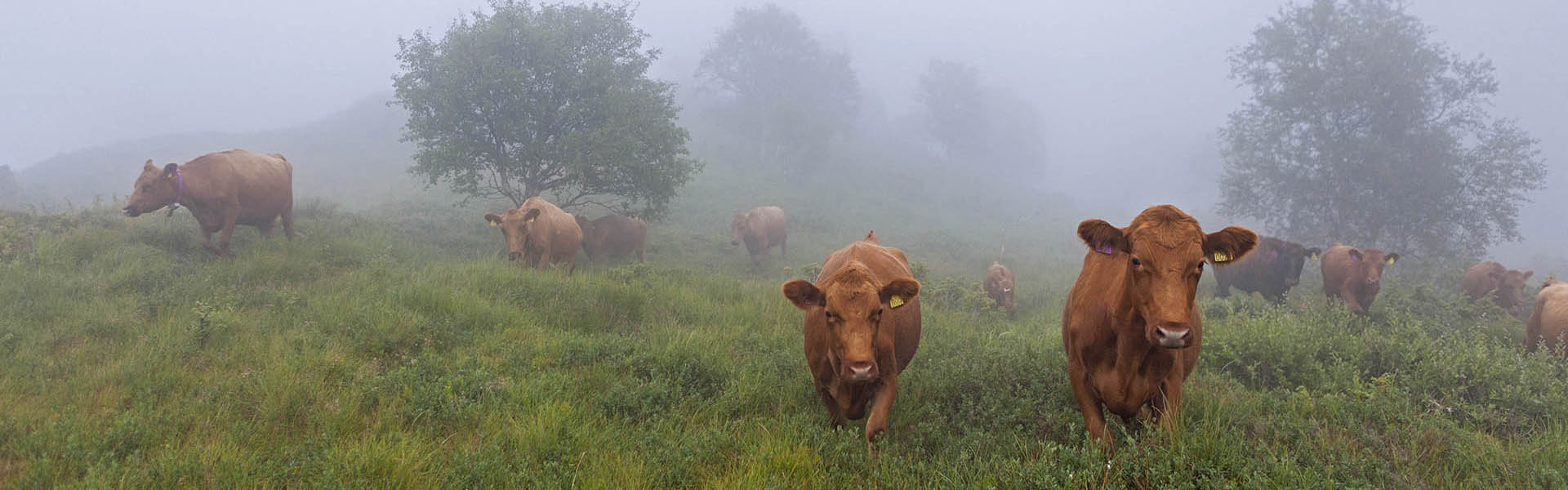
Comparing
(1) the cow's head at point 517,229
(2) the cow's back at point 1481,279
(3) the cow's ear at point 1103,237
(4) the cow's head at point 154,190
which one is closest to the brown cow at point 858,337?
(3) the cow's ear at point 1103,237

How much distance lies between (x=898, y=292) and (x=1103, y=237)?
1296 millimetres

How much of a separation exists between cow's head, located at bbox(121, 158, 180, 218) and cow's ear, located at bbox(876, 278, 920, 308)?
443 inches

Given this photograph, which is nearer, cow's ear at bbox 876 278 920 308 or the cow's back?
cow's ear at bbox 876 278 920 308

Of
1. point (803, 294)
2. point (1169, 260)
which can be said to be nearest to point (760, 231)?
A: point (803, 294)

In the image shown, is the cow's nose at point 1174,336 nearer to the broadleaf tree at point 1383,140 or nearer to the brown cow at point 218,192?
the brown cow at point 218,192

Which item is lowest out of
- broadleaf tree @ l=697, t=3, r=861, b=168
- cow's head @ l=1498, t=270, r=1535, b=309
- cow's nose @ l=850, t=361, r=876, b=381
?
cow's head @ l=1498, t=270, r=1535, b=309

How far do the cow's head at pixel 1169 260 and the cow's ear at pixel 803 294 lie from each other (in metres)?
1.82

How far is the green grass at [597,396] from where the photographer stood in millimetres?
3096

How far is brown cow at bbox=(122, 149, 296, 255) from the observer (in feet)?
28.7

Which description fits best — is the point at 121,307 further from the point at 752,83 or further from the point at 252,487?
the point at 752,83

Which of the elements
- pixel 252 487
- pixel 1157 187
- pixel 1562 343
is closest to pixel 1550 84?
pixel 1157 187

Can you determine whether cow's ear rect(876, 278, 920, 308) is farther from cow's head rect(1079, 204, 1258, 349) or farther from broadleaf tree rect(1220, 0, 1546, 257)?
broadleaf tree rect(1220, 0, 1546, 257)

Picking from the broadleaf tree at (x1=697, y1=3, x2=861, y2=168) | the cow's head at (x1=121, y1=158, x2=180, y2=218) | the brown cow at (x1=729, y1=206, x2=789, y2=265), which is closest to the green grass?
the cow's head at (x1=121, y1=158, x2=180, y2=218)

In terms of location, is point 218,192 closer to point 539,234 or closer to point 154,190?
point 154,190
